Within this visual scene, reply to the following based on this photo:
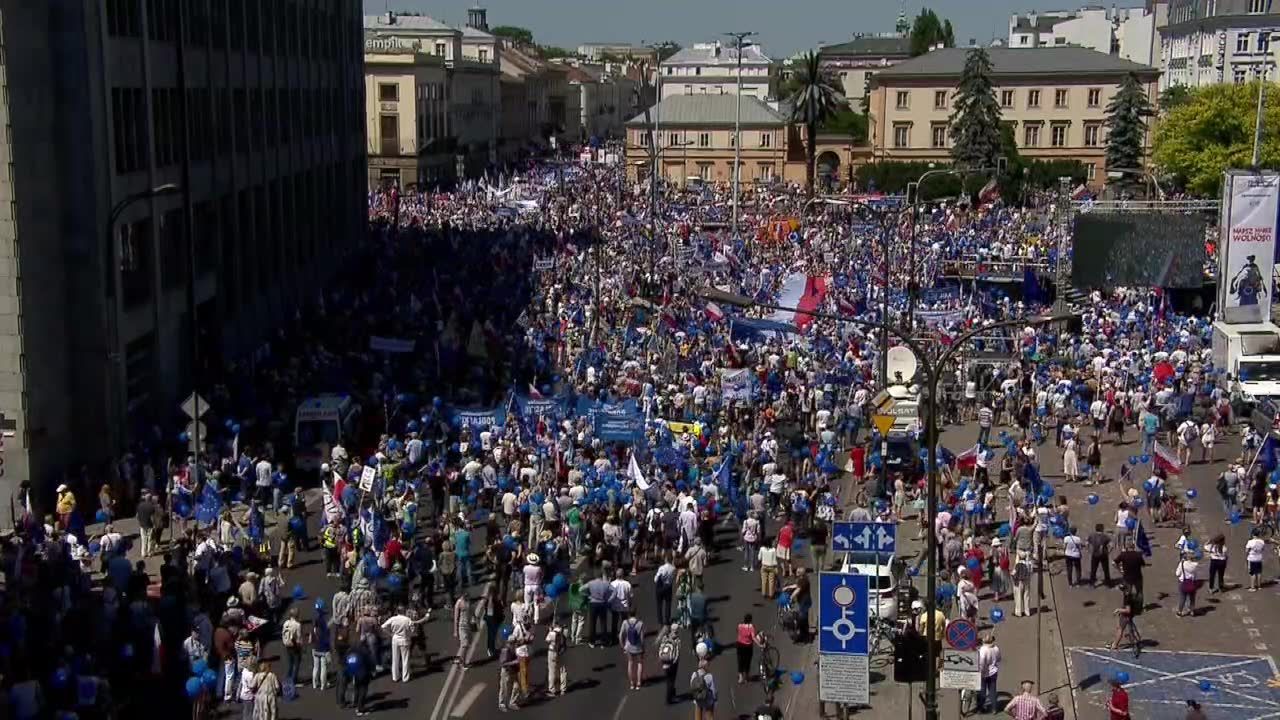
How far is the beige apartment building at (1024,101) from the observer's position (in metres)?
99.8

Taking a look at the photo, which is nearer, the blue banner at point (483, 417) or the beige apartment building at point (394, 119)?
the blue banner at point (483, 417)

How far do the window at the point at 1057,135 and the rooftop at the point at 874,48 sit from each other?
4960 centimetres

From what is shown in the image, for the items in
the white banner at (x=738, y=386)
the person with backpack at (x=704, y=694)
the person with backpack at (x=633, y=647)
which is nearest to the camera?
the person with backpack at (x=704, y=694)

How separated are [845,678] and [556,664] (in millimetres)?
3954

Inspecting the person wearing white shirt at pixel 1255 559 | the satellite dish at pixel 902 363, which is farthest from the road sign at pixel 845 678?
the satellite dish at pixel 902 363

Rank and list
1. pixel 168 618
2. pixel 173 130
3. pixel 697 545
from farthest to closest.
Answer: pixel 173 130
pixel 697 545
pixel 168 618

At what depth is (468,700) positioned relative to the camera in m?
20.5

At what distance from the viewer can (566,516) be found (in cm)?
2644

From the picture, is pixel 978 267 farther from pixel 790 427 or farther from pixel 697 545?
pixel 697 545

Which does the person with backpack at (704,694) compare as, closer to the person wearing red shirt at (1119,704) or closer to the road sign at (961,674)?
the road sign at (961,674)

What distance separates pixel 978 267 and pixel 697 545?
33313mm

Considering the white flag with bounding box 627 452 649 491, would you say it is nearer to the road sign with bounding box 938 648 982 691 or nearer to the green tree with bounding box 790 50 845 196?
the road sign with bounding box 938 648 982 691

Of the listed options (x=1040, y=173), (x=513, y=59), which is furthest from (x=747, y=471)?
(x=513, y=59)

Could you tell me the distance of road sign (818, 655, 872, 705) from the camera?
1867cm
